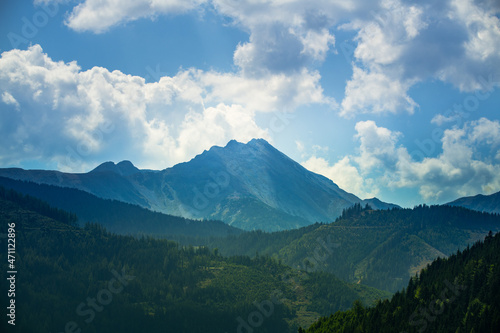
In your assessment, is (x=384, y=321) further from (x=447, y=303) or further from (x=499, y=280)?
(x=499, y=280)

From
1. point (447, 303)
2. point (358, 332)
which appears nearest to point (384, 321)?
point (358, 332)

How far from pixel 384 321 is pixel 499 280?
165 feet

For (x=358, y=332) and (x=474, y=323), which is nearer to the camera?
(x=474, y=323)

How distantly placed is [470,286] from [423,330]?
35.8 m

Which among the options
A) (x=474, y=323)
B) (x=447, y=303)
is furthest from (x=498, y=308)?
(x=447, y=303)

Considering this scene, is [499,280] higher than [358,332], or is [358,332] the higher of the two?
[499,280]

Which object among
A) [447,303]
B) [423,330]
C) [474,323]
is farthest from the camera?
[447,303]

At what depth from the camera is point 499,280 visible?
189125 mm

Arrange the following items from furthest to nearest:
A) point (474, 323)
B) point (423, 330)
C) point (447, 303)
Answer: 1. point (447, 303)
2. point (423, 330)
3. point (474, 323)

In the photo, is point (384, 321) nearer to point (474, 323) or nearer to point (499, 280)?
point (474, 323)

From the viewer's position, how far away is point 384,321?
196 m

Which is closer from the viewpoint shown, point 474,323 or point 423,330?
point 474,323

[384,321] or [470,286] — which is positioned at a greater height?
[470,286]

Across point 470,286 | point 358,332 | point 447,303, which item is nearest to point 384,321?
point 358,332
